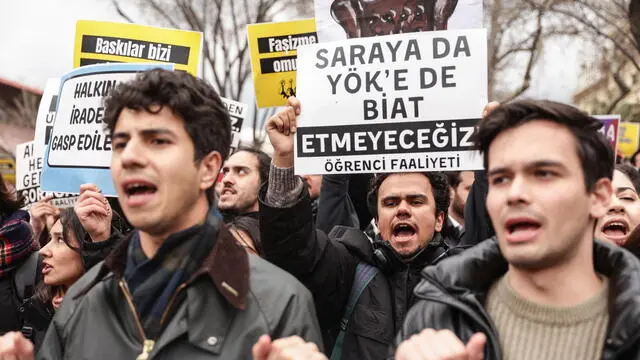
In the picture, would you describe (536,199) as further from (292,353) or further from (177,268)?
(177,268)

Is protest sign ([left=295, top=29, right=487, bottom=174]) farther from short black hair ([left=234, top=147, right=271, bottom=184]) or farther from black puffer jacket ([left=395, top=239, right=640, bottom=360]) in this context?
short black hair ([left=234, top=147, right=271, bottom=184])

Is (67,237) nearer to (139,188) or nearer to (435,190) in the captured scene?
(139,188)

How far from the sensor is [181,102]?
2.45 m

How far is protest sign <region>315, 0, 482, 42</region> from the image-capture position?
12.3 feet

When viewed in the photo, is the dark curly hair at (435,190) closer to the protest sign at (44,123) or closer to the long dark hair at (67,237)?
the long dark hair at (67,237)

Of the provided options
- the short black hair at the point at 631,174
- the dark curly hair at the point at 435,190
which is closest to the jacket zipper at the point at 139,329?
the dark curly hair at the point at 435,190

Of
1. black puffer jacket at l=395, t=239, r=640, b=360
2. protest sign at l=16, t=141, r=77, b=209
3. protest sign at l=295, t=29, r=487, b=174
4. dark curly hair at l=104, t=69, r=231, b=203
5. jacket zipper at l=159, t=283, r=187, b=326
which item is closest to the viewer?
black puffer jacket at l=395, t=239, r=640, b=360

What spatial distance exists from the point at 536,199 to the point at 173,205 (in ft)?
3.52

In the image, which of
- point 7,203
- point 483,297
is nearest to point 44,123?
point 7,203

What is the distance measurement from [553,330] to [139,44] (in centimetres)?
358

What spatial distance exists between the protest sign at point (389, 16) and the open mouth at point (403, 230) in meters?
0.94

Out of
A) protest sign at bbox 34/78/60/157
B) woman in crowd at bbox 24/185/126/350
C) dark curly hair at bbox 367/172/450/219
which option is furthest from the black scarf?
Answer: protest sign at bbox 34/78/60/157

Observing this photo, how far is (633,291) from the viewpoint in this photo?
2.15 metres

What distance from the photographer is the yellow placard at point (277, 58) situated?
18.3 ft
